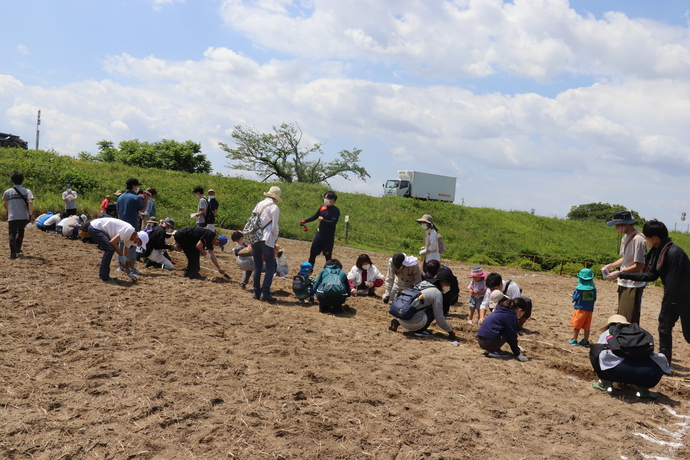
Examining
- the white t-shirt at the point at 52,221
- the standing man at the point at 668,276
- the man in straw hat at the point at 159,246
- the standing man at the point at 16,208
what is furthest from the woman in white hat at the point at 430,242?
the white t-shirt at the point at 52,221

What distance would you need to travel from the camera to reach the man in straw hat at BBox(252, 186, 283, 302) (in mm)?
8273

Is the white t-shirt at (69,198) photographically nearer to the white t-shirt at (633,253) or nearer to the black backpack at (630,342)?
the white t-shirt at (633,253)

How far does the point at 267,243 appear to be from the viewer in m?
8.30

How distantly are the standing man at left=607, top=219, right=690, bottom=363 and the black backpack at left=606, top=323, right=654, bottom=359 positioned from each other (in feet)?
3.06

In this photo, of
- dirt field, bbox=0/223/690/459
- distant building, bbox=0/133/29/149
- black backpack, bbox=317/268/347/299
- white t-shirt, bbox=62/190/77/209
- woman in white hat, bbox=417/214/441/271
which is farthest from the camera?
distant building, bbox=0/133/29/149

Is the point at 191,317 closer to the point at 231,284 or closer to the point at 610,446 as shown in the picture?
the point at 231,284

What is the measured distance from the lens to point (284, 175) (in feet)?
156

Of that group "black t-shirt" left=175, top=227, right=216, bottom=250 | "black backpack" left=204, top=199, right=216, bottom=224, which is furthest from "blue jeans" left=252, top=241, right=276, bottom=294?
"black backpack" left=204, top=199, right=216, bottom=224

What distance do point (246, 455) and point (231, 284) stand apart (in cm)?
612

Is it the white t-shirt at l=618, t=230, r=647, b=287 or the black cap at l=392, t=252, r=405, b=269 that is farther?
the black cap at l=392, t=252, r=405, b=269

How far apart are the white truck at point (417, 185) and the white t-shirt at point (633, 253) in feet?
113

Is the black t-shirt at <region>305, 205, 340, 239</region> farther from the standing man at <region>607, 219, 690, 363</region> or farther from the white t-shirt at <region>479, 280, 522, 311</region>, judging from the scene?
the standing man at <region>607, 219, 690, 363</region>

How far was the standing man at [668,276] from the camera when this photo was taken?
6.00m

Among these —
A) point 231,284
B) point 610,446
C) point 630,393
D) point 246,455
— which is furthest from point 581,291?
point 231,284
